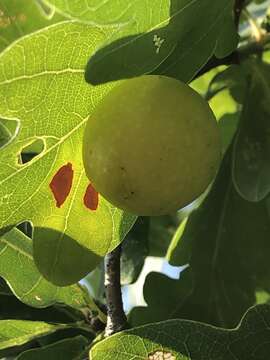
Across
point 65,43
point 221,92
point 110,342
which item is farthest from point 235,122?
point 65,43

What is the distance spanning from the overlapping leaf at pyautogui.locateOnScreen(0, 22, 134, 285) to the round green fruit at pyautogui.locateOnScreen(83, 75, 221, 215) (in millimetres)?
73

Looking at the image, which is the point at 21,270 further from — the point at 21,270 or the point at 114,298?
the point at 114,298

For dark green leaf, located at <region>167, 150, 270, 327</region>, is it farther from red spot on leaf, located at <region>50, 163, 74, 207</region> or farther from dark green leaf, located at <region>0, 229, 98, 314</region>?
red spot on leaf, located at <region>50, 163, 74, 207</region>

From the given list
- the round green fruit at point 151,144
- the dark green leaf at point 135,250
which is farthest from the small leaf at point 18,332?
the round green fruit at point 151,144

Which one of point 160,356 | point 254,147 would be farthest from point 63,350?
point 254,147

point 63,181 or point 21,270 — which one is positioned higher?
point 63,181

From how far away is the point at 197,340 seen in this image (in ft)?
4.85

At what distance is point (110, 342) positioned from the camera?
1410mm

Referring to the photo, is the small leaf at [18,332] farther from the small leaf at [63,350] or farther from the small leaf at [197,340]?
the small leaf at [197,340]

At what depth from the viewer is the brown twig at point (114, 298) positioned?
5.29 ft

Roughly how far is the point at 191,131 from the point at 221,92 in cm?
89

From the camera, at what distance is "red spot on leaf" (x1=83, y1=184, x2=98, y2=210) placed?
1.38 metres

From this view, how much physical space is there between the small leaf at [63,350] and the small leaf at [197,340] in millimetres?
291

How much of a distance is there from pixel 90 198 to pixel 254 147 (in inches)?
20.9
